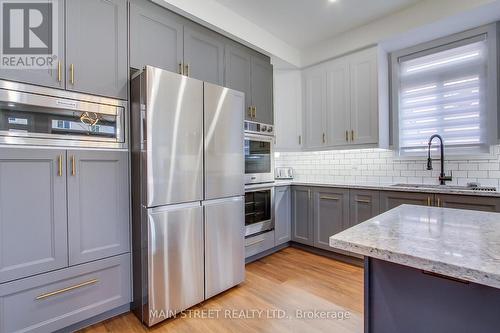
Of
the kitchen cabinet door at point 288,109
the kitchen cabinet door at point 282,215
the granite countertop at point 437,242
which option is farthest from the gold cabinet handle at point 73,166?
the kitchen cabinet door at point 288,109

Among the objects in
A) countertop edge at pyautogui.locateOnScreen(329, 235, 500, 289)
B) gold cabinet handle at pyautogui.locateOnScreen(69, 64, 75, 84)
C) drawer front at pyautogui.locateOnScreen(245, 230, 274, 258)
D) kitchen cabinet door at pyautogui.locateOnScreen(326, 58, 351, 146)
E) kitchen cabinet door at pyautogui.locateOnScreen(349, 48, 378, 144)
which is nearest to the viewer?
countertop edge at pyautogui.locateOnScreen(329, 235, 500, 289)

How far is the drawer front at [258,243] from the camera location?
279 cm

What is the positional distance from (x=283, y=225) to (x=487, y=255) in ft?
8.71

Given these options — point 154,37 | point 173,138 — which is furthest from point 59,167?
point 154,37

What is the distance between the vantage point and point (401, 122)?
3074 millimetres

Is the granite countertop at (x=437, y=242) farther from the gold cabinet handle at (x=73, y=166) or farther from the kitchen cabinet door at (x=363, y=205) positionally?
the gold cabinet handle at (x=73, y=166)

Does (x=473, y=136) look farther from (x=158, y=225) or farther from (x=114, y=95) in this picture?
(x=114, y=95)

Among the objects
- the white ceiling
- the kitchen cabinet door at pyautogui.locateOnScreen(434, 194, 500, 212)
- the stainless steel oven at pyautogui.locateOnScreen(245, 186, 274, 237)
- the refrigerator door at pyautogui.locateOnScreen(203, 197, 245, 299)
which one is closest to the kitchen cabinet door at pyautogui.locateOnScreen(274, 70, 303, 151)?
the white ceiling

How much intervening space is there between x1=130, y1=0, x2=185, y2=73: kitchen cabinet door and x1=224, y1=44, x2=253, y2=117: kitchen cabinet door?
22.4 inches

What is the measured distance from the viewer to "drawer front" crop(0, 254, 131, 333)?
1.47 m

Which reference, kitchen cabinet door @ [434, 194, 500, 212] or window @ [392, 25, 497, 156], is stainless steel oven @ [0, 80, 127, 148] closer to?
kitchen cabinet door @ [434, 194, 500, 212]

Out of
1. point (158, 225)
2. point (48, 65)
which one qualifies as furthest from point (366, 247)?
point (48, 65)

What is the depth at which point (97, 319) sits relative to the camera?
180cm

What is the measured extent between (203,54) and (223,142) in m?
0.94
